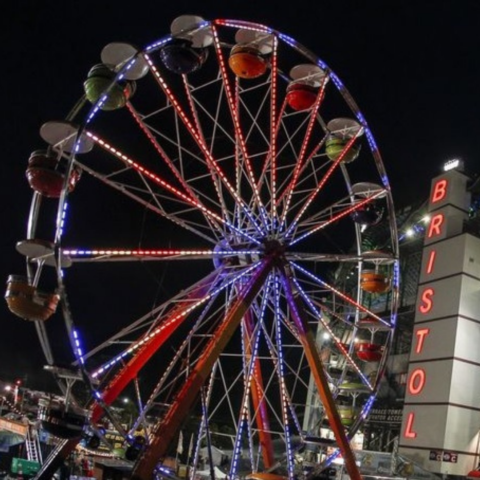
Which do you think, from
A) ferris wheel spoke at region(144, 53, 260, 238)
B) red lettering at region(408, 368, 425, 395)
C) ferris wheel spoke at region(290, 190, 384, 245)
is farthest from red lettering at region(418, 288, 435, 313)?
ferris wheel spoke at region(144, 53, 260, 238)

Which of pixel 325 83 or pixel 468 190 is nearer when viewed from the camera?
pixel 325 83

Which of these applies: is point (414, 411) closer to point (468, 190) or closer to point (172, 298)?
point (468, 190)

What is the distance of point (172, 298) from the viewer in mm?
14211

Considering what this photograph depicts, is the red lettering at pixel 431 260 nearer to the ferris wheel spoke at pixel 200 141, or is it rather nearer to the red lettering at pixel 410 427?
the red lettering at pixel 410 427

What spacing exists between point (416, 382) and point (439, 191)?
8762 mm

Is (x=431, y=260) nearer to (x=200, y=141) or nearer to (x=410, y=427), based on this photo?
(x=410, y=427)

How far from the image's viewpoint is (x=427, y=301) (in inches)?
1006

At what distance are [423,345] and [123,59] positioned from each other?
17.4 meters

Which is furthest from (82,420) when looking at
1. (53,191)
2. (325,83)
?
(325,83)

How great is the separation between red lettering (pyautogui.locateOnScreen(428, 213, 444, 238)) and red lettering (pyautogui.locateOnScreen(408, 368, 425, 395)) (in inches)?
246

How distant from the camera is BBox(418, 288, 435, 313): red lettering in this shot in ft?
83.2

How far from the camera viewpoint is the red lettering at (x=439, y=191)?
88.5 ft

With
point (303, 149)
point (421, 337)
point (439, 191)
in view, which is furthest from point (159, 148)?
point (439, 191)

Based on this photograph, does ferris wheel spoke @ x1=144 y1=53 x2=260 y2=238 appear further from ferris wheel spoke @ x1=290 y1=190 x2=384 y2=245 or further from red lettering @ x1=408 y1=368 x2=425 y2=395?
red lettering @ x1=408 y1=368 x2=425 y2=395
